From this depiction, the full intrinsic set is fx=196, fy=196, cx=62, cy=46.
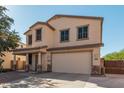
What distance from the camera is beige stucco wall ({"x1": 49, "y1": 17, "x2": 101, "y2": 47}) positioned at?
55.3 ft

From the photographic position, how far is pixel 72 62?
17500 millimetres

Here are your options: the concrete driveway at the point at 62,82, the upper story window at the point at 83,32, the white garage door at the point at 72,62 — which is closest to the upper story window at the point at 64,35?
the upper story window at the point at 83,32

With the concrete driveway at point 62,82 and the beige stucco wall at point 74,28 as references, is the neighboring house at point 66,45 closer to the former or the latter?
the beige stucco wall at point 74,28

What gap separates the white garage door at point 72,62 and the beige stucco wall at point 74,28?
3.93 ft

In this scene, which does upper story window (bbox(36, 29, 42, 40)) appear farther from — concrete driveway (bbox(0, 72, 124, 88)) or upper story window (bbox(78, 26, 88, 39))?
concrete driveway (bbox(0, 72, 124, 88))

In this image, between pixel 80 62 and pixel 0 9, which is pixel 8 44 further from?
pixel 80 62

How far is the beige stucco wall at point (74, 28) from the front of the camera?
55.3ft

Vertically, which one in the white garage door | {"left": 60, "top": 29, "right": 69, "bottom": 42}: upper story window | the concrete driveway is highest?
{"left": 60, "top": 29, "right": 69, "bottom": 42}: upper story window

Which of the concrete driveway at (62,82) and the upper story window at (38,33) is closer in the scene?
the concrete driveway at (62,82)

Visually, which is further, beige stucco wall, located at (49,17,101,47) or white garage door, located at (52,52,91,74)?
beige stucco wall, located at (49,17,101,47)

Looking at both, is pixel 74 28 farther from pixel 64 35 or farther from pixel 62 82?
pixel 62 82

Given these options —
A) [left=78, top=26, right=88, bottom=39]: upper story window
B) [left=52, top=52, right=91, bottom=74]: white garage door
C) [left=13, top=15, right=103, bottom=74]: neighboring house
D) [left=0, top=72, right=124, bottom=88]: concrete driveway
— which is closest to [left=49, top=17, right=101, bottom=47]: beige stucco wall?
[left=13, top=15, right=103, bottom=74]: neighboring house
